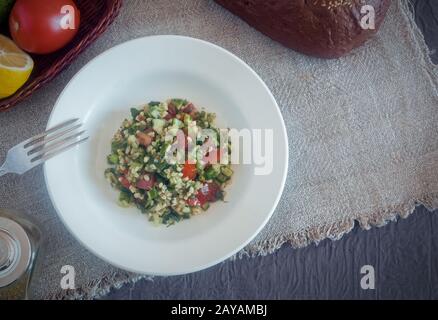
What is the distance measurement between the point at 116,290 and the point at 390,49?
1.08 metres

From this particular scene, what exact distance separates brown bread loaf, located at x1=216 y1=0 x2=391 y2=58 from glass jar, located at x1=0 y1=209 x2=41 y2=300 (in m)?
0.84

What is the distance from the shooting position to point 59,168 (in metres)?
1.25

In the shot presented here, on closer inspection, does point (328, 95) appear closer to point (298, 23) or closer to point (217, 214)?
point (298, 23)

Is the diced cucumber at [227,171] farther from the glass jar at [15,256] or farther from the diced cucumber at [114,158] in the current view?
the glass jar at [15,256]

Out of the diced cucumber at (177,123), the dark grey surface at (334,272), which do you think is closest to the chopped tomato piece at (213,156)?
the diced cucumber at (177,123)

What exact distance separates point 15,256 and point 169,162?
1.46ft

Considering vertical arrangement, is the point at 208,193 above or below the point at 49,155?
below

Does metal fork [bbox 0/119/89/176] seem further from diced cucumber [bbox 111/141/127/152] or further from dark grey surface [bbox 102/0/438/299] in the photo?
dark grey surface [bbox 102/0/438/299]

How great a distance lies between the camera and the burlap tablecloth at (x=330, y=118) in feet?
4.56

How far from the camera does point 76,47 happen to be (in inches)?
50.5

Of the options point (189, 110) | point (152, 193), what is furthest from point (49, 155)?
point (189, 110)

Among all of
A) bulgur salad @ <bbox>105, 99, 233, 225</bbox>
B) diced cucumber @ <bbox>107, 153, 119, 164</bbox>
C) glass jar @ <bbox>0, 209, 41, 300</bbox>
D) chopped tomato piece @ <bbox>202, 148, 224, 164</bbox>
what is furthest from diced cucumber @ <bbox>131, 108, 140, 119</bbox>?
glass jar @ <bbox>0, 209, 41, 300</bbox>

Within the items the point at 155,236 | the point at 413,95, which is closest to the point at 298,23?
the point at 413,95

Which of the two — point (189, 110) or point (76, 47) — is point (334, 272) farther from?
point (76, 47)
